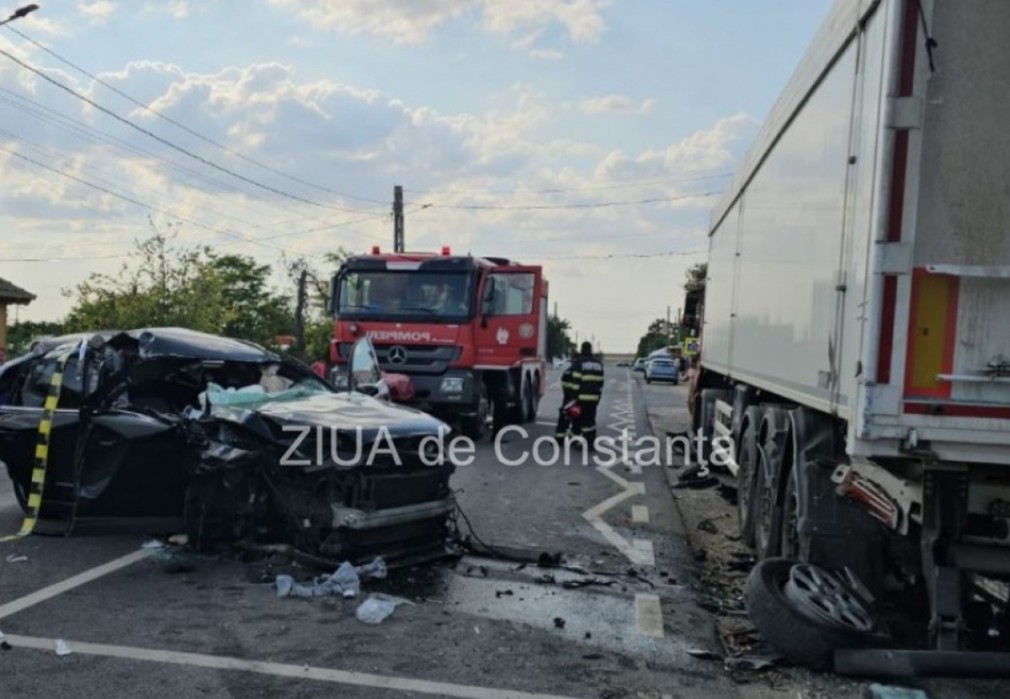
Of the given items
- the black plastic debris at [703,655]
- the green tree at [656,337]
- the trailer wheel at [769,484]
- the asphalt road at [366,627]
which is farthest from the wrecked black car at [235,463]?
the green tree at [656,337]

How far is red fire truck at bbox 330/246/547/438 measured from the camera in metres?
13.0

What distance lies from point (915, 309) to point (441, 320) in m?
9.81

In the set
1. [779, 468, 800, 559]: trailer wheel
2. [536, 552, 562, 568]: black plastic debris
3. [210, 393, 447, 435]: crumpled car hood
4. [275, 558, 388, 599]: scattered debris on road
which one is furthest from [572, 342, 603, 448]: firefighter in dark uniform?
[275, 558, 388, 599]: scattered debris on road

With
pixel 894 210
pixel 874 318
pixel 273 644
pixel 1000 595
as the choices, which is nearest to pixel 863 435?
pixel 874 318

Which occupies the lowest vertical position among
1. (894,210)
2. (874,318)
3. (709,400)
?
(709,400)

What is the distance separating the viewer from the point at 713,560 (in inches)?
272

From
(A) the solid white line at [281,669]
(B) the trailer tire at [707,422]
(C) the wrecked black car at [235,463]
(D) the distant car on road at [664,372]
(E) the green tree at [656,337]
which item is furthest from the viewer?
(E) the green tree at [656,337]

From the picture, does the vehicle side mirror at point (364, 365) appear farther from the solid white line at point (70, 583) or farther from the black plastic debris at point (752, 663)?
the black plastic debris at point (752, 663)

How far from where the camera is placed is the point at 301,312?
43.0 metres

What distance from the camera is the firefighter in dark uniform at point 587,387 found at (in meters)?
12.9

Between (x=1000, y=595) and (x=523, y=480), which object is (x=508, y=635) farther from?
(x=523, y=480)

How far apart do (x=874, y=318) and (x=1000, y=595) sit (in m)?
2.91

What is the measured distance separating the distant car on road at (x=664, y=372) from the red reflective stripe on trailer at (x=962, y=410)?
39.2 m

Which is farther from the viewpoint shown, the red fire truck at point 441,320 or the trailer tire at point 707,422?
the red fire truck at point 441,320
